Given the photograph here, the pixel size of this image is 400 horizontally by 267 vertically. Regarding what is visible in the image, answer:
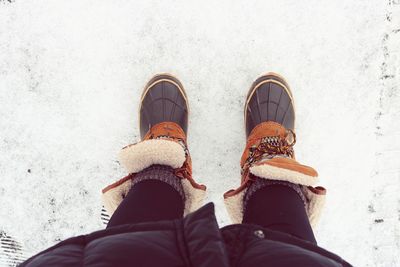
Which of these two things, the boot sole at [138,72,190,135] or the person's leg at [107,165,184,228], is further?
the boot sole at [138,72,190,135]

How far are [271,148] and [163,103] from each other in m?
0.38

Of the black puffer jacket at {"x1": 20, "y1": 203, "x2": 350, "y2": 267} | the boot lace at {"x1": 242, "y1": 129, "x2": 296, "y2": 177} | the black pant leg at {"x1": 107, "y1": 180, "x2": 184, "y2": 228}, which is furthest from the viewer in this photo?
the boot lace at {"x1": 242, "y1": 129, "x2": 296, "y2": 177}

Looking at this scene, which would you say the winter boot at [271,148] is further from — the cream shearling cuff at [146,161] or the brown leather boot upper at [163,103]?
the brown leather boot upper at [163,103]

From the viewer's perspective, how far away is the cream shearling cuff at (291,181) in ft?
2.98

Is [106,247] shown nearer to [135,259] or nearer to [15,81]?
[135,259]

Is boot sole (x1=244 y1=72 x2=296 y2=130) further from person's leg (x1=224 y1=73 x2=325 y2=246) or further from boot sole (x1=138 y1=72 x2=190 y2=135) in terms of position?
boot sole (x1=138 y1=72 x2=190 y2=135)

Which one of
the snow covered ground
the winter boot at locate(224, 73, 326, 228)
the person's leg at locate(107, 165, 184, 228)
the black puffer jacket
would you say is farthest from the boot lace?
the black puffer jacket

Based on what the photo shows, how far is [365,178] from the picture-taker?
117cm

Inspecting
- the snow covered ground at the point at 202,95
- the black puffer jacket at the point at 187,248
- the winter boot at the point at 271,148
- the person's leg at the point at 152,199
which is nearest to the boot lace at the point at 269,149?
the winter boot at the point at 271,148

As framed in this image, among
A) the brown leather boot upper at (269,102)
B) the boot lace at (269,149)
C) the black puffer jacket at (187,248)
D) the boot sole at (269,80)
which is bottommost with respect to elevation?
the black puffer jacket at (187,248)

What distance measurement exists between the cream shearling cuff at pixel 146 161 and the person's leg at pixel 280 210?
6.3 inches

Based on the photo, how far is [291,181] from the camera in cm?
91

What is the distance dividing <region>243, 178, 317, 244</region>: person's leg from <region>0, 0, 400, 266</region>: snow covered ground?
0.27m

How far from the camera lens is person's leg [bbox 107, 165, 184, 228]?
819mm
